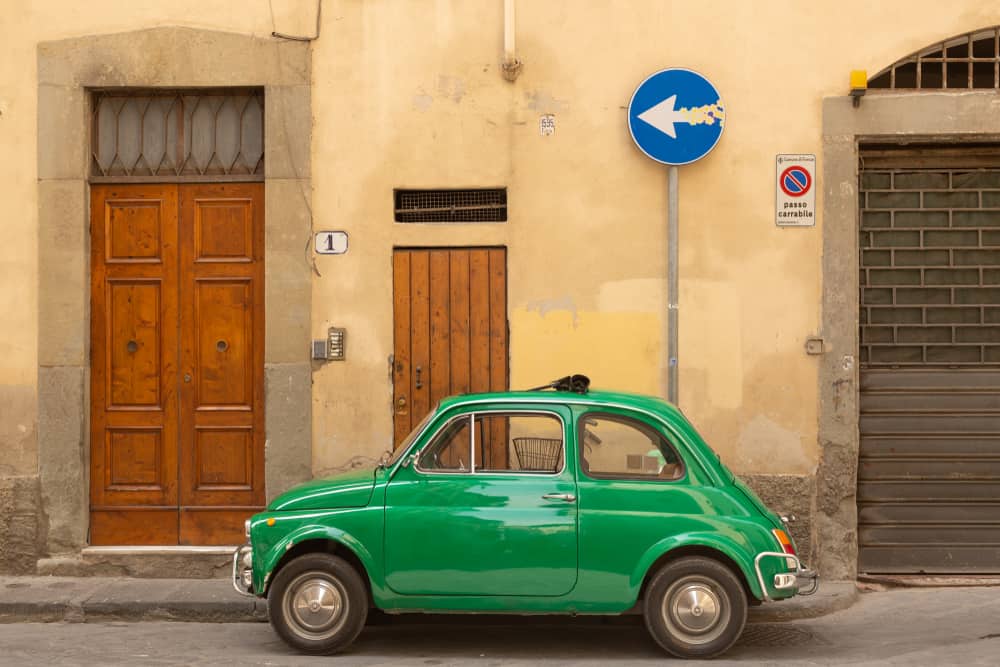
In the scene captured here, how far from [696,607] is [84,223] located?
5708 mm

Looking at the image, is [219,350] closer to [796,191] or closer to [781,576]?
[796,191]

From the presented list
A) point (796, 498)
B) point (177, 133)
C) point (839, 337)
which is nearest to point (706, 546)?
point (796, 498)

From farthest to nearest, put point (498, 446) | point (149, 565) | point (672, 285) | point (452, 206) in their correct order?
point (452, 206)
point (149, 565)
point (672, 285)
point (498, 446)

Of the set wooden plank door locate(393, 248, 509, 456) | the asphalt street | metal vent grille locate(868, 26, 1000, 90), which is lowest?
the asphalt street

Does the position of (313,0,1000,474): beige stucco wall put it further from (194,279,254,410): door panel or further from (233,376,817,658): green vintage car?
(233,376,817,658): green vintage car

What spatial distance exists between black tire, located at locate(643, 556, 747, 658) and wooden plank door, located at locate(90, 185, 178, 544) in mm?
4441

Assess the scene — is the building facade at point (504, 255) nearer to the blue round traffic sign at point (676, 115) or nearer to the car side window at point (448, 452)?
Answer: the blue round traffic sign at point (676, 115)

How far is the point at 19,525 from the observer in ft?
31.9

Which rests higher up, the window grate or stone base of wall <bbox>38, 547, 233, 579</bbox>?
the window grate

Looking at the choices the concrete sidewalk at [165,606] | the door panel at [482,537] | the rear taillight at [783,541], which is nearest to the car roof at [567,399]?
the door panel at [482,537]

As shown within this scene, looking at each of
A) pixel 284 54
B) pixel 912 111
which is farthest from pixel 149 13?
pixel 912 111

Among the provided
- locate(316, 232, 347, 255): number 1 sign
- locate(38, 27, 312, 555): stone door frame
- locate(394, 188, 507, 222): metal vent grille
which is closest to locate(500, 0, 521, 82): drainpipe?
locate(394, 188, 507, 222): metal vent grille

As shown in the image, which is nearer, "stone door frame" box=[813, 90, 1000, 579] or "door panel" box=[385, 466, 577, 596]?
"door panel" box=[385, 466, 577, 596]

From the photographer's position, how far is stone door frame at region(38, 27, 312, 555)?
383 inches
